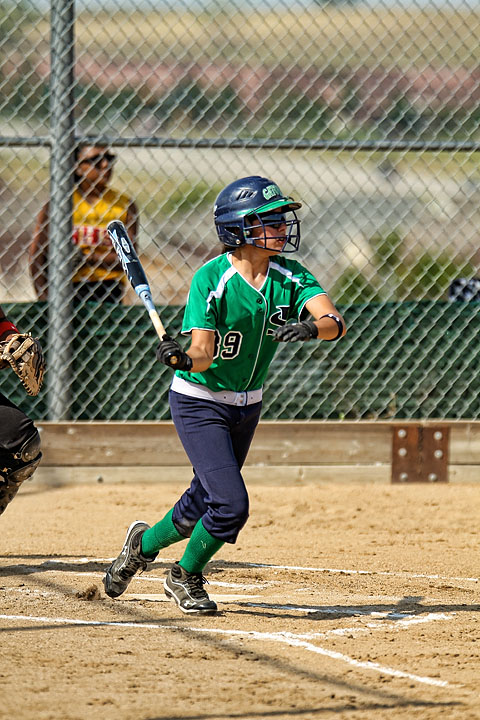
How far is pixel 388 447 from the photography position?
280 inches

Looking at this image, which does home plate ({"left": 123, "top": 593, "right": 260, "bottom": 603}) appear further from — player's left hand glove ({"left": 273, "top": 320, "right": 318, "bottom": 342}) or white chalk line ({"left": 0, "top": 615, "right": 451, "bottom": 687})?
player's left hand glove ({"left": 273, "top": 320, "right": 318, "bottom": 342})

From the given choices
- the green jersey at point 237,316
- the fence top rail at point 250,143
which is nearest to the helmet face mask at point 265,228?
the green jersey at point 237,316

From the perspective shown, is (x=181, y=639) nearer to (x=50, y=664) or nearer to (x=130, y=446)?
(x=50, y=664)

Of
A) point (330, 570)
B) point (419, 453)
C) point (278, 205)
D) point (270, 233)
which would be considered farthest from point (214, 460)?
point (419, 453)

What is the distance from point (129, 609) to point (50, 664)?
872 millimetres

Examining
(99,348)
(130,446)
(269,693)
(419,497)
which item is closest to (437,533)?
(419,497)

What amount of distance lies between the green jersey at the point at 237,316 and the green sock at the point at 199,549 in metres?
0.55

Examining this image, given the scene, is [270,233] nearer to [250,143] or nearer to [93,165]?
[250,143]

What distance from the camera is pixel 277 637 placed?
11.9 feet

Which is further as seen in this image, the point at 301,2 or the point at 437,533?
the point at 301,2

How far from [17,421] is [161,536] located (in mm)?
802

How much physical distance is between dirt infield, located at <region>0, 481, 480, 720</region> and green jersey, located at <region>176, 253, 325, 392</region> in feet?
3.00

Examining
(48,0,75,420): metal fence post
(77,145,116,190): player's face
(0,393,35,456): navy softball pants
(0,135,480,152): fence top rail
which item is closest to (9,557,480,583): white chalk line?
(0,393,35,456): navy softball pants

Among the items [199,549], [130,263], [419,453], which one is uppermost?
[130,263]
